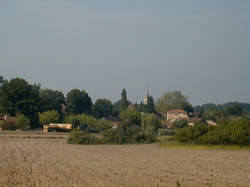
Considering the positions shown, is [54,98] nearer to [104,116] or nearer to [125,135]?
[104,116]

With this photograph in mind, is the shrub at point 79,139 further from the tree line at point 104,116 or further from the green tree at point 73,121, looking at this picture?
the green tree at point 73,121

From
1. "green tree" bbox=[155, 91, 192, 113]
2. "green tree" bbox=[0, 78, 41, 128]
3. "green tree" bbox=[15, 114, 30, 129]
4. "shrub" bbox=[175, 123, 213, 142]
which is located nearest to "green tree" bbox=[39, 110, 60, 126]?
"green tree" bbox=[0, 78, 41, 128]

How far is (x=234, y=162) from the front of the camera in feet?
89.1

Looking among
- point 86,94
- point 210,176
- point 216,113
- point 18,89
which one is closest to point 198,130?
point 210,176

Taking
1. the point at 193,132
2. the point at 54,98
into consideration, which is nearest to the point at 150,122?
the point at 54,98

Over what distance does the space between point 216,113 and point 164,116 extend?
1451 inches

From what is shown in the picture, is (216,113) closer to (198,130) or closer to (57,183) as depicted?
(198,130)

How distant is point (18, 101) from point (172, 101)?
85158 mm

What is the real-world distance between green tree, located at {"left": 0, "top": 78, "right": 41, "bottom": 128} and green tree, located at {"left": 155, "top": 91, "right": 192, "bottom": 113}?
3121 inches

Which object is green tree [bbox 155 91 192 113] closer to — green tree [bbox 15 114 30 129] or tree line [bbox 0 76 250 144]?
tree line [bbox 0 76 250 144]

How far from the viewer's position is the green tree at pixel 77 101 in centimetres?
12400

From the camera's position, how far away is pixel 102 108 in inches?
5625

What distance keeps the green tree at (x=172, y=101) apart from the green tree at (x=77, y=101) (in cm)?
4539

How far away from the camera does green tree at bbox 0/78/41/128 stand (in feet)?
300
